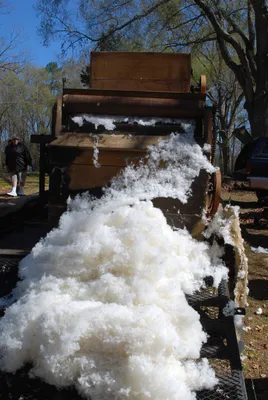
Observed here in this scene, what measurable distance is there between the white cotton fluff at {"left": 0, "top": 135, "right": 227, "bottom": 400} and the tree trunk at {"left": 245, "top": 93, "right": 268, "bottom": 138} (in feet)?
42.0

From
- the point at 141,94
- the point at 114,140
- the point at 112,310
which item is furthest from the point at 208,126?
the point at 112,310

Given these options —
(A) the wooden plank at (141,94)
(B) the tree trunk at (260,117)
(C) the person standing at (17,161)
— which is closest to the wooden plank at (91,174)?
(A) the wooden plank at (141,94)

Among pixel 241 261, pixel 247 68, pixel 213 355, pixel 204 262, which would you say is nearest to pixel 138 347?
pixel 213 355

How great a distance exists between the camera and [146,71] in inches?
173

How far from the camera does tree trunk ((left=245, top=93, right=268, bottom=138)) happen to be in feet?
48.6

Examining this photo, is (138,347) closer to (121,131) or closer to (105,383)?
(105,383)

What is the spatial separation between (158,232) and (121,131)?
109cm

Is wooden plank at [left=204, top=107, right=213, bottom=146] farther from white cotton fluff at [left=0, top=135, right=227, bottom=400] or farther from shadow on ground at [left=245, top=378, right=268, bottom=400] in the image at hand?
shadow on ground at [left=245, top=378, right=268, bottom=400]

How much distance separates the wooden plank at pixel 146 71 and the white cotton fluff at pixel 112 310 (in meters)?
1.87

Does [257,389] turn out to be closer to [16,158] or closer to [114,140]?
[114,140]

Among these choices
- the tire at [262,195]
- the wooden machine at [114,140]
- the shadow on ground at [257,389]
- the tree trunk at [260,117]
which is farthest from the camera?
the tree trunk at [260,117]

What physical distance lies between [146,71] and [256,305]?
2685 millimetres

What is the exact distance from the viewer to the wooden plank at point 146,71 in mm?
4391

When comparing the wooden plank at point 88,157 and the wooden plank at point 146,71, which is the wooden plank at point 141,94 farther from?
the wooden plank at point 146,71
